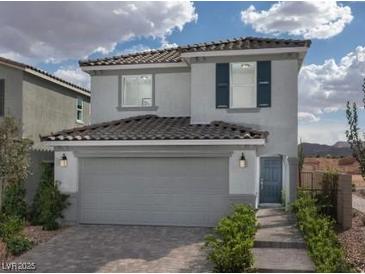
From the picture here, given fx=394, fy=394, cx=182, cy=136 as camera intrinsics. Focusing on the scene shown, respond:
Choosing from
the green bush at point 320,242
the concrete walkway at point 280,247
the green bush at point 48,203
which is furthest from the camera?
the green bush at point 48,203

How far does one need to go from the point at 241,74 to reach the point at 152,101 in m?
4.15

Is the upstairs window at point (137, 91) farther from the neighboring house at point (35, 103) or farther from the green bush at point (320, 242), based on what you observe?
the green bush at point (320, 242)

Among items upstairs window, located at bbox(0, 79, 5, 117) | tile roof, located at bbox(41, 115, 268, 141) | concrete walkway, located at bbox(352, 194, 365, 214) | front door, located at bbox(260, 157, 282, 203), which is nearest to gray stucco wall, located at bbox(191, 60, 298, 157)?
tile roof, located at bbox(41, 115, 268, 141)

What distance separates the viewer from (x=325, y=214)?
1439cm

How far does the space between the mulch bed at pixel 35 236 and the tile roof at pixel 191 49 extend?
758 centimetres

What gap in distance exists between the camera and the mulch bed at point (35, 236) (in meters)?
10.9

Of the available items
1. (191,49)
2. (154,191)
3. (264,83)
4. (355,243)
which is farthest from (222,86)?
(355,243)

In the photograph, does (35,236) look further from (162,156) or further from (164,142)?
(164,142)

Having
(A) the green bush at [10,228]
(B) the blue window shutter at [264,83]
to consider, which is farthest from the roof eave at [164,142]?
(A) the green bush at [10,228]

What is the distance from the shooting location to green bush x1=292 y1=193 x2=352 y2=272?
8578 millimetres

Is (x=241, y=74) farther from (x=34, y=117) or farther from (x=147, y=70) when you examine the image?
(x=34, y=117)

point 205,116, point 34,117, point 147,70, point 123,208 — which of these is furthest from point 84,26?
point 123,208

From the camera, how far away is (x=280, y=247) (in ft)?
36.1

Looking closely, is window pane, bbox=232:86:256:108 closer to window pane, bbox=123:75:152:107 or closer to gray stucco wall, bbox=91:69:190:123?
gray stucco wall, bbox=91:69:190:123
